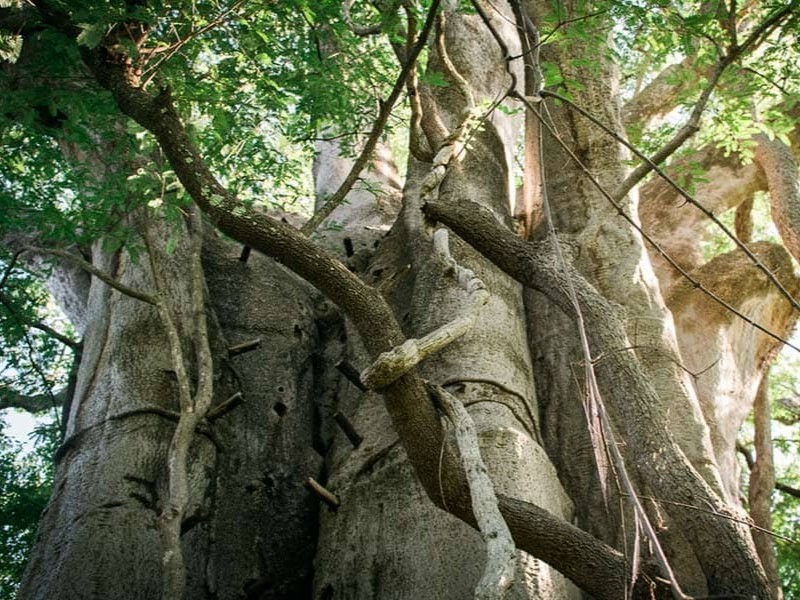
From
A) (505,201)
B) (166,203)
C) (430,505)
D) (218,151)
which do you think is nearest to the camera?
(430,505)

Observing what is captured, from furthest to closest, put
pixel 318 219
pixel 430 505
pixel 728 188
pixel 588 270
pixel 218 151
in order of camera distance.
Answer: pixel 728 188
pixel 218 151
pixel 588 270
pixel 318 219
pixel 430 505

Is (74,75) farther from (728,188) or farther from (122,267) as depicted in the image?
(728,188)

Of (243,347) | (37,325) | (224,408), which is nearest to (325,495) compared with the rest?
(224,408)

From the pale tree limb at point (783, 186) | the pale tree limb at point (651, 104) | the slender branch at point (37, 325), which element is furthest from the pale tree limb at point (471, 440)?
the pale tree limb at point (651, 104)

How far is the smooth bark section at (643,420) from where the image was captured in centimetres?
232

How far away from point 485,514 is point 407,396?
0.57m

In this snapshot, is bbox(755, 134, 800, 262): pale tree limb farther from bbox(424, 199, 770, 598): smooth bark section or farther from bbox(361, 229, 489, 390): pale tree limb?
bbox(361, 229, 489, 390): pale tree limb

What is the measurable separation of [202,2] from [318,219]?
4.09 feet

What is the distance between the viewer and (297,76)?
3.97 meters

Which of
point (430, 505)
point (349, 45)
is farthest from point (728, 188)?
point (430, 505)

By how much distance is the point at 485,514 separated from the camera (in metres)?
2.04

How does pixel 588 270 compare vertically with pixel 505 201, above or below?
below

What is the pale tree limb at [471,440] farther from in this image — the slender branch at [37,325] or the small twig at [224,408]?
the slender branch at [37,325]

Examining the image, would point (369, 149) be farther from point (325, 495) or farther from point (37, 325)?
point (37, 325)
